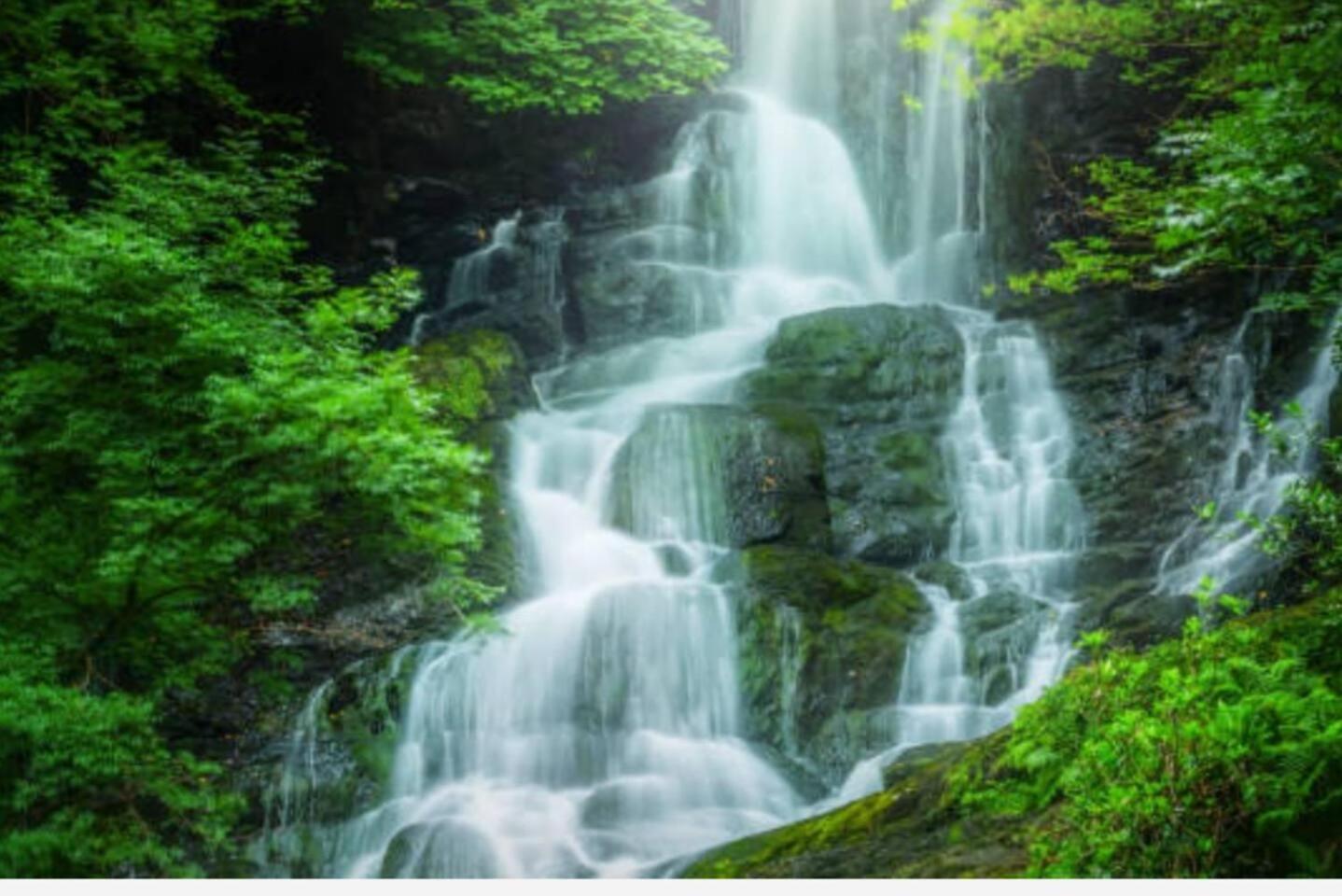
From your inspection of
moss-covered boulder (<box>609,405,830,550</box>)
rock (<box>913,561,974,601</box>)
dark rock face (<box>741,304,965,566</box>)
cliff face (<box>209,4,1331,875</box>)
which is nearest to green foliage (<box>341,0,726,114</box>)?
cliff face (<box>209,4,1331,875</box>)

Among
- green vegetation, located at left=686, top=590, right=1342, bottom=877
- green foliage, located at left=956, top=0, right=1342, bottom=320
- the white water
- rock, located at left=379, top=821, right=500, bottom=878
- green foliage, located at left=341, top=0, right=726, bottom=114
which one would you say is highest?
green foliage, located at left=341, top=0, right=726, bottom=114

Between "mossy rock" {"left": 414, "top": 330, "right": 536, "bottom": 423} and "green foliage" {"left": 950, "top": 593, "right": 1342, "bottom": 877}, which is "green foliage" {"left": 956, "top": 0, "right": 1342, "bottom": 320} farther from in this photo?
"mossy rock" {"left": 414, "top": 330, "right": 536, "bottom": 423}

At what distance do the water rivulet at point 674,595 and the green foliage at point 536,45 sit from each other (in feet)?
13.7

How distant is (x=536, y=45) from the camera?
13492 millimetres

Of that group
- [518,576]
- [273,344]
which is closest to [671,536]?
[518,576]

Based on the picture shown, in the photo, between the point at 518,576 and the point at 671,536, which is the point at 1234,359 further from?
the point at 518,576

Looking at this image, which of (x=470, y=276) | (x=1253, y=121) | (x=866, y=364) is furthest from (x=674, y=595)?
(x=470, y=276)

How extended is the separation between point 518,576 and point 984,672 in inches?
188

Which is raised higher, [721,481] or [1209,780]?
[721,481]

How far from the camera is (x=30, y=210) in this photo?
25.0ft

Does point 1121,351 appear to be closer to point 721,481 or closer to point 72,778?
point 721,481

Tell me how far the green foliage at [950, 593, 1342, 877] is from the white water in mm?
5871

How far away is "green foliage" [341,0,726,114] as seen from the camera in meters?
13.4

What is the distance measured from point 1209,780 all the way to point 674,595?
23.0 feet
